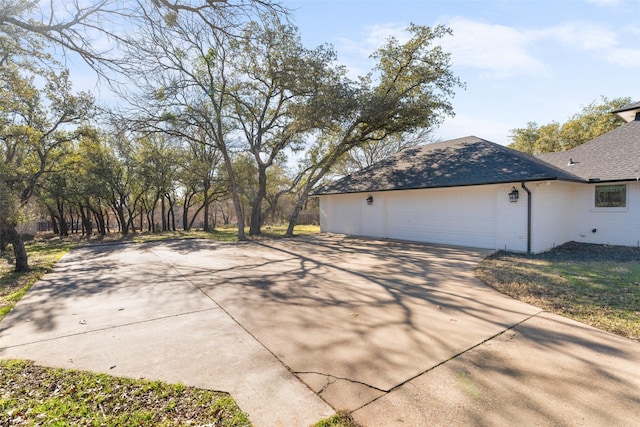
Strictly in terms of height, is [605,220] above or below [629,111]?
below

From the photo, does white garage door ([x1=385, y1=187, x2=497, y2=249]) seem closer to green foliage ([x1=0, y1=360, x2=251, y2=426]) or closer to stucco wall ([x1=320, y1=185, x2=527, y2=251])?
stucco wall ([x1=320, y1=185, x2=527, y2=251])

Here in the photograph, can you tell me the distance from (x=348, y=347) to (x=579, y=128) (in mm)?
25202

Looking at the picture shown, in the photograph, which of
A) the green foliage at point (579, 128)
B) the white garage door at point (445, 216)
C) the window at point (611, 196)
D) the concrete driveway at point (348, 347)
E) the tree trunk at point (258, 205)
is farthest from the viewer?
the green foliage at point (579, 128)

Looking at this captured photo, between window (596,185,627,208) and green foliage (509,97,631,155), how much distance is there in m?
12.1

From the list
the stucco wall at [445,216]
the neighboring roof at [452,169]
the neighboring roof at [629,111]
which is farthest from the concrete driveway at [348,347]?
the neighboring roof at [629,111]

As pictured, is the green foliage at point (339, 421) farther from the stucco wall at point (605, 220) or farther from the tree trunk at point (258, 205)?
the tree trunk at point (258, 205)

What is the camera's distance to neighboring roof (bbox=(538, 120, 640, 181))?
10.2 metres

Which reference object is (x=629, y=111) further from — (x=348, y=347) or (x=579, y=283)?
(x=348, y=347)

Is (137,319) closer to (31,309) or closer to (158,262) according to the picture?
(31,309)

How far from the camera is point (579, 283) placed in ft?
18.4

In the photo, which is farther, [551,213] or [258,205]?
[258,205]

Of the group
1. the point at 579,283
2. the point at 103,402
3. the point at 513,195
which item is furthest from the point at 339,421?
the point at 513,195

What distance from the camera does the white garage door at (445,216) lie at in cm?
1045

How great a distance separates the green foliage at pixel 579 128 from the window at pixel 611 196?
1212 centimetres
